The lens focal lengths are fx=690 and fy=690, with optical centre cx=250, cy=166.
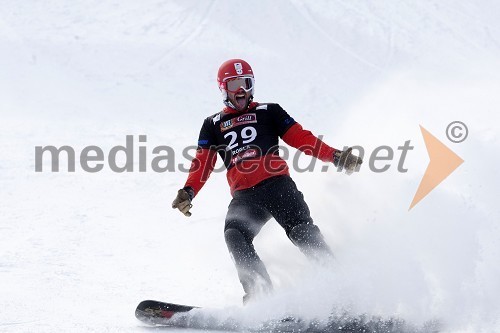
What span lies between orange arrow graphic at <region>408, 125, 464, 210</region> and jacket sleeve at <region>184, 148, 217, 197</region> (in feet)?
5.56

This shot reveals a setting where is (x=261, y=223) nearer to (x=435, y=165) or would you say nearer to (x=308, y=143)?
(x=308, y=143)

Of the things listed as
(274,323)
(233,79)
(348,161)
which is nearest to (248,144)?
(233,79)

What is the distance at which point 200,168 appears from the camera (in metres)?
5.64

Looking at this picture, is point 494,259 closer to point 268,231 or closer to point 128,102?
point 268,231

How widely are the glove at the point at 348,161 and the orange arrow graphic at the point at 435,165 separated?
78 cm

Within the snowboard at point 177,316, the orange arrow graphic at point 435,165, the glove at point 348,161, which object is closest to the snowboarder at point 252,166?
the glove at point 348,161

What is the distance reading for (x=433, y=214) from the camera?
215 inches

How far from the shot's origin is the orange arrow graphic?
6.00 meters

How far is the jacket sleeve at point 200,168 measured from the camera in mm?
5562

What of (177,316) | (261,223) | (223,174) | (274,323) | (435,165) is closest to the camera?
(274,323)

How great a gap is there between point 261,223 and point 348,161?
2.82ft

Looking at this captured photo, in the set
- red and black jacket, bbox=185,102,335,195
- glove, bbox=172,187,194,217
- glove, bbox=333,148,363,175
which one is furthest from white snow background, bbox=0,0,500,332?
glove, bbox=172,187,194,217

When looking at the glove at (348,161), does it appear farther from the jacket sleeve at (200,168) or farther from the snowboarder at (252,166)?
the jacket sleeve at (200,168)

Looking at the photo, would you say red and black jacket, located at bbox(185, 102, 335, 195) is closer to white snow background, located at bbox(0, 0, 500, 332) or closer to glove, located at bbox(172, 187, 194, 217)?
glove, located at bbox(172, 187, 194, 217)
